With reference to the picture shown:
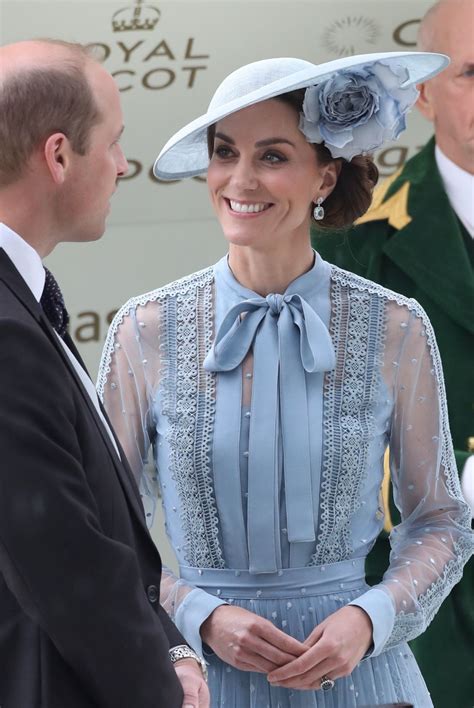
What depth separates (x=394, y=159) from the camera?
3.11 meters

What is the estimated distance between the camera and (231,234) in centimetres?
201

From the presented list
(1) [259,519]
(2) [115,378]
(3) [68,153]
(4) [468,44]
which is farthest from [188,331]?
(4) [468,44]

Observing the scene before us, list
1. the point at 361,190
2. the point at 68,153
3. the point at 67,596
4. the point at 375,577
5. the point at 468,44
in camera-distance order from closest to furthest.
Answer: the point at 67,596
the point at 68,153
the point at 361,190
the point at 375,577
the point at 468,44

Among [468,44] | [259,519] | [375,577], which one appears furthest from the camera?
[468,44]

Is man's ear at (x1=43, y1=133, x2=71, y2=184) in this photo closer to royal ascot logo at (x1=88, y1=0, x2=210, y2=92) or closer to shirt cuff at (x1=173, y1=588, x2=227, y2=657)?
shirt cuff at (x1=173, y1=588, x2=227, y2=657)

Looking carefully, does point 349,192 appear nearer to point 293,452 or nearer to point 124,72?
point 293,452

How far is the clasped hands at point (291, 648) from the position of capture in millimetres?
1883

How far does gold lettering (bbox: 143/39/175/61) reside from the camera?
2984 millimetres

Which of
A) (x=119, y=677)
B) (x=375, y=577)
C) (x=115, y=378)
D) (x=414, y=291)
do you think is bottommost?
(x=375, y=577)

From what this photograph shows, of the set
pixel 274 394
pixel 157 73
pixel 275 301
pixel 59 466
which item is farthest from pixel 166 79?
pixel 59 466

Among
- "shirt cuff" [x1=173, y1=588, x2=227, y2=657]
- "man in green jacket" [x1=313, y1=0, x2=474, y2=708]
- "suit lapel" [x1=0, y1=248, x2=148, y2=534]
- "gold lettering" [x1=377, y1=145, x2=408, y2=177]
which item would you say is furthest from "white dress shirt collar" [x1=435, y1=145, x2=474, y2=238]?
"suit lapel" [x1=0, y1=248, x2=148, y2=534]

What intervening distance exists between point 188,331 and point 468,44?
1254 mm

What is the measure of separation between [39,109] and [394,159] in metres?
1.78

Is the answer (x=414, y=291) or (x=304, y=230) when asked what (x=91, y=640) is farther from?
Answer: (x=414, y=291)
